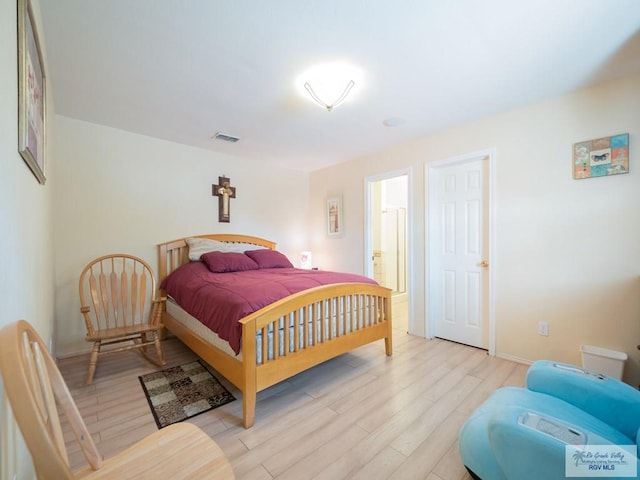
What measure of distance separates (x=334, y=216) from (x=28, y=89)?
3.59 metres

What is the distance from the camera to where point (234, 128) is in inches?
117

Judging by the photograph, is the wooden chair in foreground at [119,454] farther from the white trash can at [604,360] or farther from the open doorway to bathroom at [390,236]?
the open doorway to bathroom at [390,236]

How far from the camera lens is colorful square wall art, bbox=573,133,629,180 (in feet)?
6.86

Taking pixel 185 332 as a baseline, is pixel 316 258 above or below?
above

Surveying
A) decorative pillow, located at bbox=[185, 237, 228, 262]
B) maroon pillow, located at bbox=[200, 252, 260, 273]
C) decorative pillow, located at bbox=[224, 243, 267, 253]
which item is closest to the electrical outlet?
maroon pillow, located at bbox=[200, 252, 260, 273]

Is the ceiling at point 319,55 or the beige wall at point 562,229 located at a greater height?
the ceiling at point 319,55

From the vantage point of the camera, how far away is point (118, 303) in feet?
9.72

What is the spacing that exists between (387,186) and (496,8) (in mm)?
3643

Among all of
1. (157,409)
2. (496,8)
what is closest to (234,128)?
(496,8)

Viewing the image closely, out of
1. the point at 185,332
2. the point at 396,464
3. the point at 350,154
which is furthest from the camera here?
the point at 350,154

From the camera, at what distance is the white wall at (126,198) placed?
2.75 metres

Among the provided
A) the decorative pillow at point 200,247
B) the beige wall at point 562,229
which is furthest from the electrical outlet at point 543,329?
the decorative pillow at point 200,247

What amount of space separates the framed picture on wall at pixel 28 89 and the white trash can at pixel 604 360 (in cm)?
363

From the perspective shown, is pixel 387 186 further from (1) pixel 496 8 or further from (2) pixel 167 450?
(2) pixel 167 450
